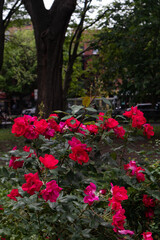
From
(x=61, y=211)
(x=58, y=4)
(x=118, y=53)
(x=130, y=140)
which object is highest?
(x=58, y=4)

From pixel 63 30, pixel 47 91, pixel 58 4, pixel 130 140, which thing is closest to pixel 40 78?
pixel 47 91

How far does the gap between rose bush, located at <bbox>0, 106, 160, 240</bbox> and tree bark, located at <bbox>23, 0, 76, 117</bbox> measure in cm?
716

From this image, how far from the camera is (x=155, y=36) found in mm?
10969

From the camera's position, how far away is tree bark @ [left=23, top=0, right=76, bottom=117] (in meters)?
9.85

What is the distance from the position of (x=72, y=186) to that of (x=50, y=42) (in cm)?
835

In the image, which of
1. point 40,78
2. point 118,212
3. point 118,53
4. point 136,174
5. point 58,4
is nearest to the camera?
point 118,212

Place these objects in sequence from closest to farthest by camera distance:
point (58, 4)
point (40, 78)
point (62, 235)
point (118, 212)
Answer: point (118, 212) < point (62, 235) < point (58, 4) < point (40, 78)

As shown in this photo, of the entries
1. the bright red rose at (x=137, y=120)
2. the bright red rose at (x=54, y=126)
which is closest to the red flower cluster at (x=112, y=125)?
the bright red rose at (x=137, y=120)

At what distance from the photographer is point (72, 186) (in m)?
2.33

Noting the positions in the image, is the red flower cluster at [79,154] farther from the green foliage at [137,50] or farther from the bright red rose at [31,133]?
the green foliage at [137,50]

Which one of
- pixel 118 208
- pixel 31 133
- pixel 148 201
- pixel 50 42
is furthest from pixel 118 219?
pixel 50 42

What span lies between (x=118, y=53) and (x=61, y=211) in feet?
42.3

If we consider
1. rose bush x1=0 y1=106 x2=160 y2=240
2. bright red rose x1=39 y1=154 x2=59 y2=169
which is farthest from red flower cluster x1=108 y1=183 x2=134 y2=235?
bright red rose x1=39 y1=154 x2=59 y2=169

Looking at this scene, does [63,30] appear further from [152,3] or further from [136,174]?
[136,174]
